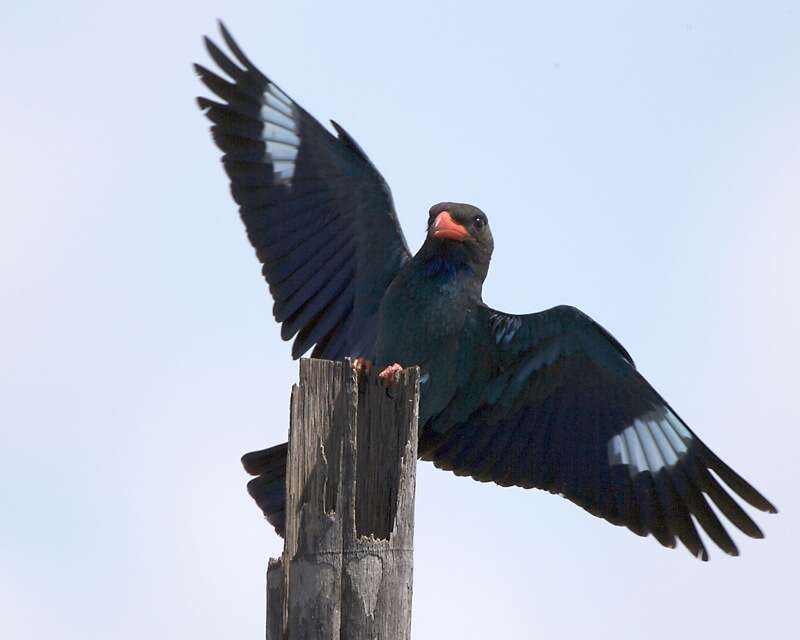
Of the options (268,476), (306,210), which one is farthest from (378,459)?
(306,210)

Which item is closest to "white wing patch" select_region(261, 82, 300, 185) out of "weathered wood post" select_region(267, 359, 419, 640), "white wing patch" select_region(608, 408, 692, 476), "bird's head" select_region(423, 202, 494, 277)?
"bird's head" select_region(423, 202, 494, 277)

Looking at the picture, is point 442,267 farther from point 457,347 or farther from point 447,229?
point 457,347

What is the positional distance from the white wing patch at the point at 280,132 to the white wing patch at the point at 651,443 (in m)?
2.43

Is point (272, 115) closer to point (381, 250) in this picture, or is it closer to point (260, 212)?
Result: point (260, 212)

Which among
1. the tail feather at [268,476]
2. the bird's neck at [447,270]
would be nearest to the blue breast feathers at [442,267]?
the bird's neck at [447,270]

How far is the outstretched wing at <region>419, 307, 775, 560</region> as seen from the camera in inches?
314

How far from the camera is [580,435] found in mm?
8352

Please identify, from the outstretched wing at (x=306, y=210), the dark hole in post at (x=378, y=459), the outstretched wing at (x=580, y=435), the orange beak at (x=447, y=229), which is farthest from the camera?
the outstretched wing at (x=306, y=210)

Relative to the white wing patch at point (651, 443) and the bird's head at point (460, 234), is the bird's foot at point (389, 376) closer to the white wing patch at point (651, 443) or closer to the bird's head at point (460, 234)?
the bird's head at point (460, 234)

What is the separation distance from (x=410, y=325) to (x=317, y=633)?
9.93ft

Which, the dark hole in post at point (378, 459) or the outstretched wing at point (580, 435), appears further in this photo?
the outstretched wing at point (580, 435)

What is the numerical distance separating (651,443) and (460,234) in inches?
63.4

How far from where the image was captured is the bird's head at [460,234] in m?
7.75

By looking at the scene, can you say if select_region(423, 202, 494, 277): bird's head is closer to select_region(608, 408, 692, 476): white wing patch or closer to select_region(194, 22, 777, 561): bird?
select_region(194, 22, 777, 561): bird
